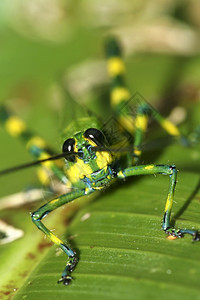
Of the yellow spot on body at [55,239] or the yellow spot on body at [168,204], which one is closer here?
the yellow spot on body at [168,204]

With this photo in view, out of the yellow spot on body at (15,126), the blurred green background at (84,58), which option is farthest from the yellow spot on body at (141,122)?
the yellow spot on body at (15,126)

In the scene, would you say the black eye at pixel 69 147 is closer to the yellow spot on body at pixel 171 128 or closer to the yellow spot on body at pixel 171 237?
the yellow spot on body at pixel 171 237

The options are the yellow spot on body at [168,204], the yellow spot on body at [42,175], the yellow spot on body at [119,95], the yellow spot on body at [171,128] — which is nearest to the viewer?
the yellow spot on body at [168,204]

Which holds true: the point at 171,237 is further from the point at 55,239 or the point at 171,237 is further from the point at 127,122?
the point at 127,122

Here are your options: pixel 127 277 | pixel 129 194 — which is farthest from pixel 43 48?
pixel 127 277

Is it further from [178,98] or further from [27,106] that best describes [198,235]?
[27,106]

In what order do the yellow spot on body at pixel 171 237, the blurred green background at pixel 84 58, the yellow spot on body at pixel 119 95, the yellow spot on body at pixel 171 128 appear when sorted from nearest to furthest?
the yellow spot on body at pixel 171 237 < the yellow spot on body at pixel 171 128 < the yellow spot on body at pixel 119 95 < the blurred green background at pixel 84 58
